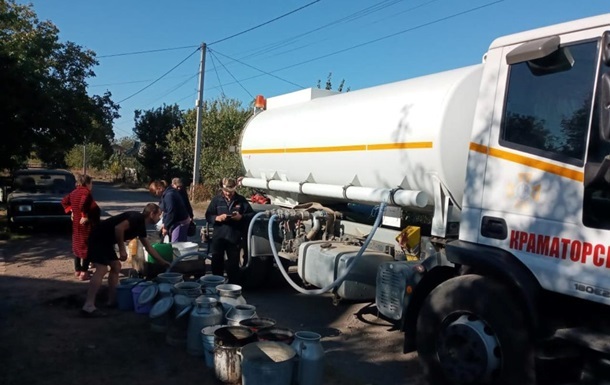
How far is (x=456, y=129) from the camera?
502 centimetres

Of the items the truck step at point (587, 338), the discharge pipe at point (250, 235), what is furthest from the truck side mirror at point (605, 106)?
the discharge pipe at point (250, 235)

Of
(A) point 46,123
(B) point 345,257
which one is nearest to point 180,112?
(A) point 46,123

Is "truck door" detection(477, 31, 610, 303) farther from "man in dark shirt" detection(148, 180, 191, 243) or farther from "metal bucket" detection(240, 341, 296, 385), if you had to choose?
"man in dark shirt" detection(148, 180, 191, 243)

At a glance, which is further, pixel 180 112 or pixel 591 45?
pixel 180 112

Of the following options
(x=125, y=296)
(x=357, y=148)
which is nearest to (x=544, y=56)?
(x=357, y=148)

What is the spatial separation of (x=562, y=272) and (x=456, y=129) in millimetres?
1927

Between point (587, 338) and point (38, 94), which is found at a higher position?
point (38, 94)

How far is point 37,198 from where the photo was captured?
43.1ft

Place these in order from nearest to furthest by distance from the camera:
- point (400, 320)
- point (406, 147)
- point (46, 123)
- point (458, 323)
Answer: point (458, 323), point (400, 320), point (406, 147), point (46, 123)

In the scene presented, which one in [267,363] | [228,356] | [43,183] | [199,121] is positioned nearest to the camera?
[267,363]

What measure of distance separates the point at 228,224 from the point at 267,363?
3.70 meters

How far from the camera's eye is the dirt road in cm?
486

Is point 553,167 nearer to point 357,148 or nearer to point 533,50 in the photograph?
point 533,50

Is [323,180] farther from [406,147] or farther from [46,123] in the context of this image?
[46,123]
